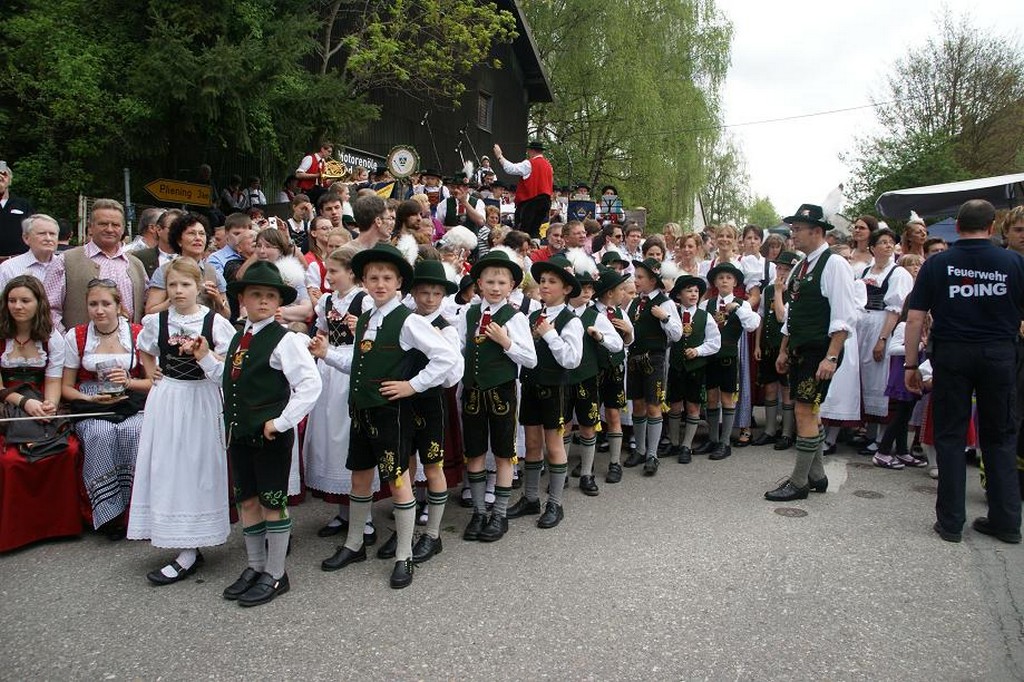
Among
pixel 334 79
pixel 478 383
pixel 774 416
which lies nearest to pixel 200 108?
pixel 334 79

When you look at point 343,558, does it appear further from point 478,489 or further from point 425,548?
point 478,489

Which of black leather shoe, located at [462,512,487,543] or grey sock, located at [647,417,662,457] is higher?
grey sock, located at [647,417,662,457]

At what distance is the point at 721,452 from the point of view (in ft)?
23.9

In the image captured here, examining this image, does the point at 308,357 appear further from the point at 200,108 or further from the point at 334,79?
the point at 334,79

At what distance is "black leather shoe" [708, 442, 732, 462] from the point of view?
23.8ft

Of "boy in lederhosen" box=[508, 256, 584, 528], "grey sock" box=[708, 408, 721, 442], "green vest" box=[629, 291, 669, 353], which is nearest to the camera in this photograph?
"boy in lederhosen" box=[508, 256, 584, 528]

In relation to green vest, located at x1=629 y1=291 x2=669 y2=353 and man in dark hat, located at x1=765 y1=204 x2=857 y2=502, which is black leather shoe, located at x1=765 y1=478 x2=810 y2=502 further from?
green vest, located at x1=629 y1=291 x2=669 y2=353

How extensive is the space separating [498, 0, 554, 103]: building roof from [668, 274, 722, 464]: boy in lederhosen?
20.4 metres

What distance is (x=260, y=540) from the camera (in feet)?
13.6

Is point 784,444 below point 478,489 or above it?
below

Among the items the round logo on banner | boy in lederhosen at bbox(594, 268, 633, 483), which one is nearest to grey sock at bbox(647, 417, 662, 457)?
boy in lederhosen at bbox(594, 268, 633, 483)

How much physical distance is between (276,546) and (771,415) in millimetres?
5679

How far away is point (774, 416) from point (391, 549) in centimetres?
491

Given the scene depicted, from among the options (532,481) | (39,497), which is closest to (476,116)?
(532,481)
